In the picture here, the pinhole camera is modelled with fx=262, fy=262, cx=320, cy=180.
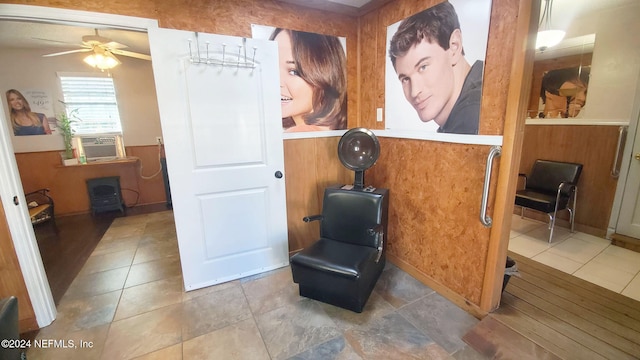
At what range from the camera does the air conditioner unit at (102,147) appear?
402cm

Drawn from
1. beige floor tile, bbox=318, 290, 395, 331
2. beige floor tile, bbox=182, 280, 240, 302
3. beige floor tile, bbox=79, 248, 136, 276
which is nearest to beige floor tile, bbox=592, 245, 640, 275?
beige floor tile, bbox=318, 290, 395, 331

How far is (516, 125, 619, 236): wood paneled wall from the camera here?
112 inches

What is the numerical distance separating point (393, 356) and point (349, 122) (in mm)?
2056

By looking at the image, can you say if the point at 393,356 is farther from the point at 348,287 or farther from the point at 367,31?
the point at 367,31

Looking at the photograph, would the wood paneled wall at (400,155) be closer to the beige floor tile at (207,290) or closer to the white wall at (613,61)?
the beige floor tile at (207,290)

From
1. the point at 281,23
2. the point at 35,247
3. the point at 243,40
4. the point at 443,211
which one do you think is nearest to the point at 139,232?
the point at 35,247

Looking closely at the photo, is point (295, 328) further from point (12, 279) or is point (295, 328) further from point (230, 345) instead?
point (12, 279)

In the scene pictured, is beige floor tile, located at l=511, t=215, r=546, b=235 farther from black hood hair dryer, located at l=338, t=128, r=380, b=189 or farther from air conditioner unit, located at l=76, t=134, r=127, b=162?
air conditioner unit, located at l=76, t=134, r=127, b=162

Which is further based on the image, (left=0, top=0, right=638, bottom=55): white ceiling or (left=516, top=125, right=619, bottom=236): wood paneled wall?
(left=516, top=125, right=619, bottom=236): wood paneled wall

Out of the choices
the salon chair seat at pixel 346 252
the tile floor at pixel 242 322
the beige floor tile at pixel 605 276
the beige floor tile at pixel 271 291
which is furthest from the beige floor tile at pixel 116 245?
the beige floor tile at pixel 605 276

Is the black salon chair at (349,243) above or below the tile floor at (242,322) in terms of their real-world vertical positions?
above

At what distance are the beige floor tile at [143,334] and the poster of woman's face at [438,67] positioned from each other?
7.73ft

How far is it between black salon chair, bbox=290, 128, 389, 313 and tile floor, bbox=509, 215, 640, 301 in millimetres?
1668

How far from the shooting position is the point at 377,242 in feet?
7.02
